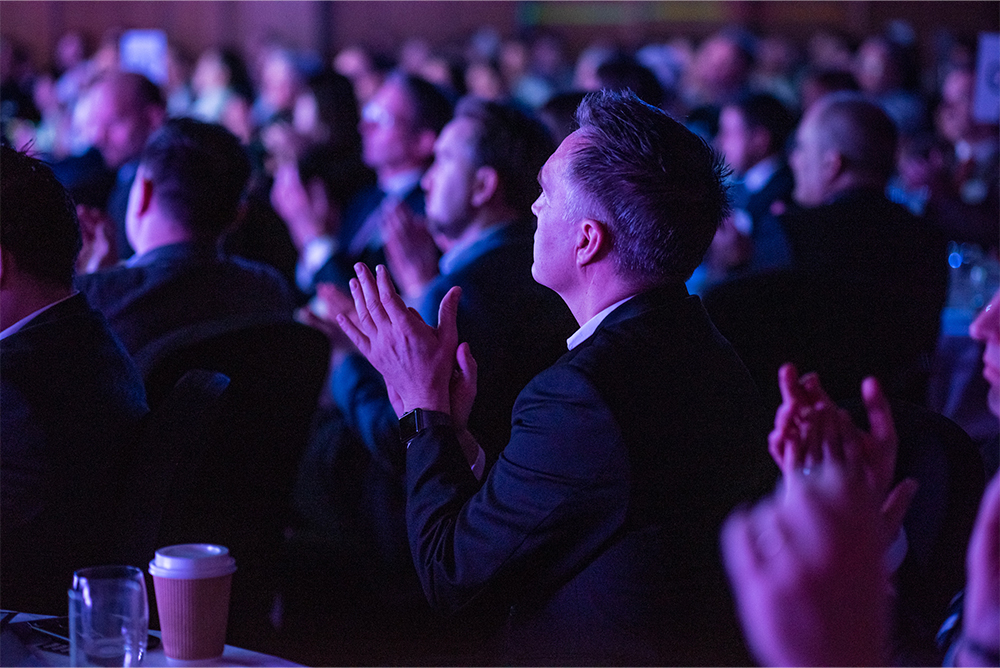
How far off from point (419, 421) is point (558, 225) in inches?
13.9

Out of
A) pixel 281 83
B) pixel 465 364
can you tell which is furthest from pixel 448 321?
pixel 281 83

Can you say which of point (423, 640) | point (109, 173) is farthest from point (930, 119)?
point (423, 640)

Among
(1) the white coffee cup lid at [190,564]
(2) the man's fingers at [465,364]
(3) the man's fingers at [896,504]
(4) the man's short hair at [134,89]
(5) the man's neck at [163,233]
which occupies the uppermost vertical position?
(4) the man's short hair at [134,89]

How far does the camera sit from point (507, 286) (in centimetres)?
251

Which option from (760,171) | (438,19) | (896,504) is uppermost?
(438,19)

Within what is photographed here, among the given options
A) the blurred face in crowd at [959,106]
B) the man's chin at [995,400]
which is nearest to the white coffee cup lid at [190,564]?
the man's chin at [995,400]

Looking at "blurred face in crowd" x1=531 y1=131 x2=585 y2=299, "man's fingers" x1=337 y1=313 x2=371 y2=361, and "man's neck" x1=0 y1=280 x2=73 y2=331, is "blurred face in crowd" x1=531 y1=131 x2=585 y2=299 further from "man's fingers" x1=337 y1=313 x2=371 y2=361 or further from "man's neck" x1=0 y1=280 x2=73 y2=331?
"man's neck" x1=0 y1=280 x2=73 y2=331

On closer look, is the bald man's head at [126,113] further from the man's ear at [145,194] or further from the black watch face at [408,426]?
the black watch face at [408,426]

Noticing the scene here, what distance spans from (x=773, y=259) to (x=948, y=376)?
2.22ft

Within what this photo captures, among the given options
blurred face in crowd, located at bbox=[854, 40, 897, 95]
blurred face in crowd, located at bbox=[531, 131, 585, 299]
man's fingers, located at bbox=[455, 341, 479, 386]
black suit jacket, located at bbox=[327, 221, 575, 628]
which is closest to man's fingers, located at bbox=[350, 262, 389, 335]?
man's fingers, located at bbox=[455, 341, 479, 386]

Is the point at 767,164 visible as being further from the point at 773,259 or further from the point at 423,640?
the point at 423,640

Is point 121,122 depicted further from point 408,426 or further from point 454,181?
point 408,426

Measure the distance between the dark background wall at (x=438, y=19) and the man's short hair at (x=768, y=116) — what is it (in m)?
7.56

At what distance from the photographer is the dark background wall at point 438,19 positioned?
11.5 metres
